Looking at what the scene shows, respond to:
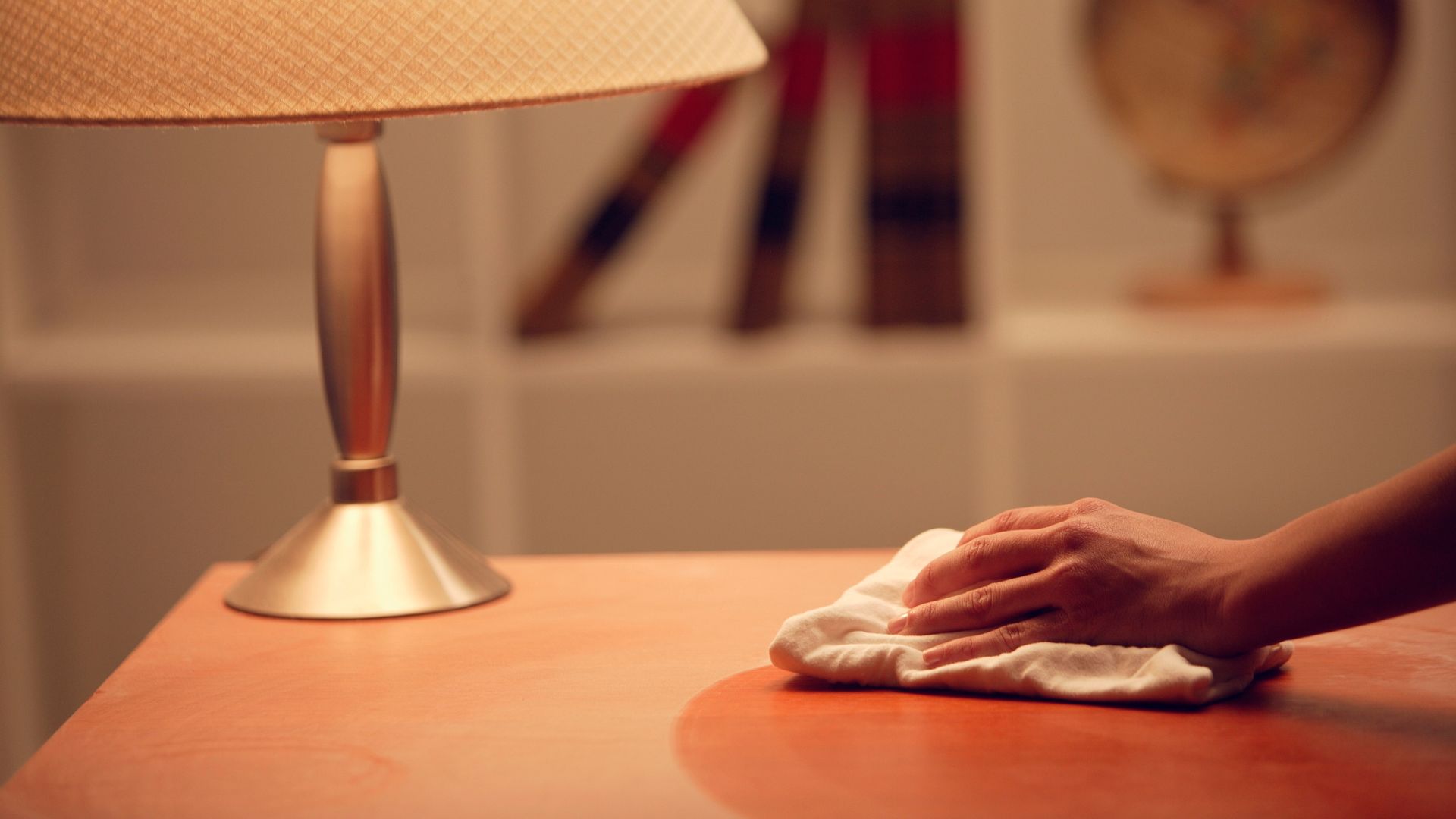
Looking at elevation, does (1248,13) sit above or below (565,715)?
above

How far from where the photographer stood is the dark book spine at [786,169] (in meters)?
2.00

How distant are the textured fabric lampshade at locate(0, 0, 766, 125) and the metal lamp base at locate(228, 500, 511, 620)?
12.6 inches

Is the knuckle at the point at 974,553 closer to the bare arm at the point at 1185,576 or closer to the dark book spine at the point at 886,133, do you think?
the bare arm at the point at 1185,576

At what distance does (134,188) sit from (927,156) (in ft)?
3.99

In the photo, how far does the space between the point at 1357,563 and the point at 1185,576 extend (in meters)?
0.09

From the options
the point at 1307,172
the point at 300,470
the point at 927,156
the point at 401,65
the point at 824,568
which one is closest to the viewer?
the point at 401,65

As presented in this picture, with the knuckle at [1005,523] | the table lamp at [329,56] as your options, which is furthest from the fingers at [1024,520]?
the table lamp at [329,56]

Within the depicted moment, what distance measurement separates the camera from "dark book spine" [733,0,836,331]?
2000 millimetres

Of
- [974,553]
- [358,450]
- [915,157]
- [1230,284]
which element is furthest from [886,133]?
[974,553]

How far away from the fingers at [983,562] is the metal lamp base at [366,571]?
302 mm

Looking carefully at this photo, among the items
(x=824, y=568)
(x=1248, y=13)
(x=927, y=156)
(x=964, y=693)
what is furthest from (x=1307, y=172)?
(x=964, y=693)

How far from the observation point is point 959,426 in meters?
2.11

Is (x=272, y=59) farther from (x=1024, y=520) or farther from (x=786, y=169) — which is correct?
(x=786, y=169)

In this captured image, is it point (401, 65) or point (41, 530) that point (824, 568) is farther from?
point (41, 530)
